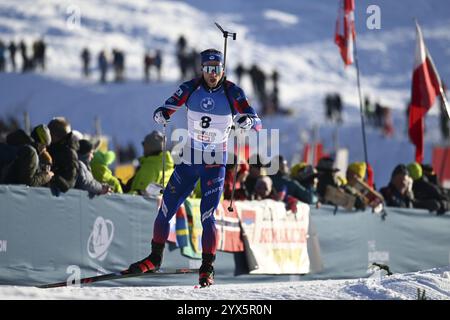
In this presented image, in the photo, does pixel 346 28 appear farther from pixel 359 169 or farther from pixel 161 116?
pixel 161 116

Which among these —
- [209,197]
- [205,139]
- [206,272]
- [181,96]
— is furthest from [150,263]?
[181,96]

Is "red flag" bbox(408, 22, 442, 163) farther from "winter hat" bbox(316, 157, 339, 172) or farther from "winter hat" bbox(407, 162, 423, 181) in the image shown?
"winter hat" bbox(316, 157, 339, 172)

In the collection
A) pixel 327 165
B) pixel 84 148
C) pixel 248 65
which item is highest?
pixel 248 65

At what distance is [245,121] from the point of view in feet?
32.9

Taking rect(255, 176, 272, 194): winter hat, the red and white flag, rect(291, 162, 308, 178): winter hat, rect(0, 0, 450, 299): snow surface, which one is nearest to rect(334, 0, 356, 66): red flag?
the red and white flag

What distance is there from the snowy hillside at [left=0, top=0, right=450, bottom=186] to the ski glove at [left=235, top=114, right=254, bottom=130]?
2044cm

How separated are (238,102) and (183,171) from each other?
870 millimetres

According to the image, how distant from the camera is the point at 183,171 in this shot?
33.8ft

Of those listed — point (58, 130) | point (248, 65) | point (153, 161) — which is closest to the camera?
point (58, 130)

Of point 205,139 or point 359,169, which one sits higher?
point 205,139

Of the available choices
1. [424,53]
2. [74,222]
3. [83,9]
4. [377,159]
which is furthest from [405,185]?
[83,9]

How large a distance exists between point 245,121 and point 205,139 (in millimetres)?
457

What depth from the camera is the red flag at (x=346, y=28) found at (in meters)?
18.1

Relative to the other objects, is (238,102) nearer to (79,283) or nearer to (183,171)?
(183,171)
